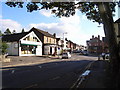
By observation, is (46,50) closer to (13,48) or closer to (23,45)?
(23,45)

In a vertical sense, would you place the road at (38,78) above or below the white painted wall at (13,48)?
below

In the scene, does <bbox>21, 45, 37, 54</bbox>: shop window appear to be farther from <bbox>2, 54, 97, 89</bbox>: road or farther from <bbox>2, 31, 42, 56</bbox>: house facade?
<bbox>2, 54, 97, 89</bbox>: road

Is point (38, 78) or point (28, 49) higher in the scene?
point (28, 49)

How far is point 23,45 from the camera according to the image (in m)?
42.8

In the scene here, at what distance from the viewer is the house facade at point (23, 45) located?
40719mm

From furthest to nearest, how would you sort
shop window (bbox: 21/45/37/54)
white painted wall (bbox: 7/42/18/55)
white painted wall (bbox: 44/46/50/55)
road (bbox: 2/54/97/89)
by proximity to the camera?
white painted wall (bbox: 44/46/50/55) → shop window (bbox: 21/45/37/54) → white painted wall (bbox: 7/42/18/55) → road (bbox: 2/54/97/89)

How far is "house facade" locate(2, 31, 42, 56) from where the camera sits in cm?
4072

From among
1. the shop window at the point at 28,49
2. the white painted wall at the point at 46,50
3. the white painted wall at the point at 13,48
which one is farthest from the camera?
the white painted wall at the point at 46,50

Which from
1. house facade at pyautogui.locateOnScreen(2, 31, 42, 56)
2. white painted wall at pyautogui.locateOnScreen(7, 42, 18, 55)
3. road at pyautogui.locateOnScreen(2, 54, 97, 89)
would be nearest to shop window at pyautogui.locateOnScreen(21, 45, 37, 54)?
house facade at pyautogui.locateOnScreen(2, 31, 42, 56)

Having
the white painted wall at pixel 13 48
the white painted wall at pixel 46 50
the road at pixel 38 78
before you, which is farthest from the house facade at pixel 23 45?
the road at pixel 38 78

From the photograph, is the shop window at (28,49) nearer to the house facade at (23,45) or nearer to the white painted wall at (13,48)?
the house facade at (23,45)

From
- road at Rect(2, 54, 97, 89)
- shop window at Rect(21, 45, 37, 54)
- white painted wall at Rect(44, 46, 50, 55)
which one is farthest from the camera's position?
white painted wall at Rect(44, 46, 50, 55)

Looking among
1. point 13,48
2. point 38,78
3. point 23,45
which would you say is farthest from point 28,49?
point 38,78

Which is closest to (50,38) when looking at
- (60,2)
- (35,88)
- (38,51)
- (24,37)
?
(38,51)
